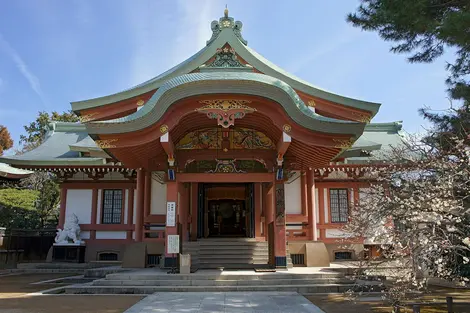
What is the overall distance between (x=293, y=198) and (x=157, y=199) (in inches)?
201

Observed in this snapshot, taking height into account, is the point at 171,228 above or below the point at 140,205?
below

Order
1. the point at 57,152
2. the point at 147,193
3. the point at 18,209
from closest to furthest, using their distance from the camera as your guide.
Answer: the point at 147,193
the point at 57,152
the point at 18,209

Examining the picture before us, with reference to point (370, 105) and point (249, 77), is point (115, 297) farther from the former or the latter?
point (370, 105)

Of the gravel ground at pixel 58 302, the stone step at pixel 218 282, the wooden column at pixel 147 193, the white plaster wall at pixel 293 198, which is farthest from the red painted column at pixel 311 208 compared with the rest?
the gravel ground at pixel 58 302

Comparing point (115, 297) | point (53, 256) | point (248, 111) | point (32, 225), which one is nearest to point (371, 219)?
point (248, 111)

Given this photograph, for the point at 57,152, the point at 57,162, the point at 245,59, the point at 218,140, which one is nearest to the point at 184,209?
the point at 218,140

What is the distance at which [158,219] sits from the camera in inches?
533

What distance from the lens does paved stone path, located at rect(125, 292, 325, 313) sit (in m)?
7.35

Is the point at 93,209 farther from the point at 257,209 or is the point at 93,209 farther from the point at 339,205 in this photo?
the point at 339,205

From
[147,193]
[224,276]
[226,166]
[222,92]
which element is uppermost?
[222,92]

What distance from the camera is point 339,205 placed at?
15.5m

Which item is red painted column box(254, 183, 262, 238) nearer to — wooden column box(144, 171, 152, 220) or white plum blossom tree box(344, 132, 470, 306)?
wooden column box(144, 171, 152, 220)

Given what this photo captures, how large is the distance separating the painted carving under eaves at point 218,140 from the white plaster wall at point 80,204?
5986 mm

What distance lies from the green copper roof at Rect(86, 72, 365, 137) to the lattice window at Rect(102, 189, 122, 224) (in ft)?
21.1
